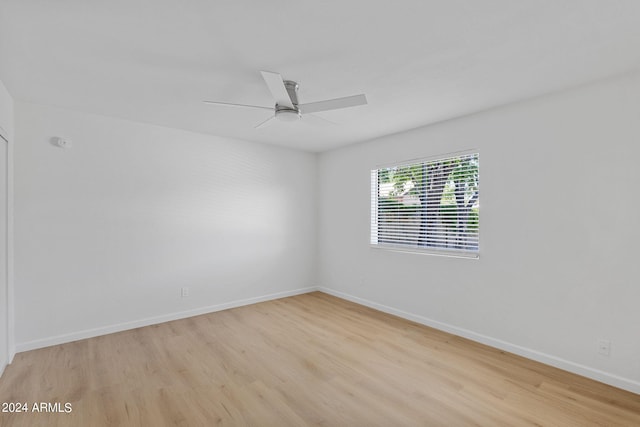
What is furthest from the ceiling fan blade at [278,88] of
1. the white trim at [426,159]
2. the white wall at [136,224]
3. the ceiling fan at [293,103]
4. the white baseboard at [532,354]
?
the white baseboard at [532,354]

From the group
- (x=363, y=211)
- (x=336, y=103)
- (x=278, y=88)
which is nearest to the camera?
(x=278, y=88)

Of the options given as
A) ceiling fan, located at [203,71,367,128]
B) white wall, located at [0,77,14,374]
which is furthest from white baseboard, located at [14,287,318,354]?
ceiling fan, located at [203,71,367,128]

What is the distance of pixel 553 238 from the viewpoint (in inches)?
107

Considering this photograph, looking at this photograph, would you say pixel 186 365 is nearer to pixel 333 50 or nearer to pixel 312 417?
pixel 312 417

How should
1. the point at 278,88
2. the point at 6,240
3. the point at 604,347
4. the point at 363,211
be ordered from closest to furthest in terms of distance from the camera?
the point at 278,88
the point at 604,347
the point at 6,240
the point at 363,211

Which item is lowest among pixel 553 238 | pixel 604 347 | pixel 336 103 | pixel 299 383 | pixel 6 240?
pixel 299 383

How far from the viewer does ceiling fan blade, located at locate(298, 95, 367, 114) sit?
226 cm

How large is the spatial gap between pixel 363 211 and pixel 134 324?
3.31m

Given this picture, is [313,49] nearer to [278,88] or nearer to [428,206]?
[278,88]

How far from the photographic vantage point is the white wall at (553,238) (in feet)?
7.76

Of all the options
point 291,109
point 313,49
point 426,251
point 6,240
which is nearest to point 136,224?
point 6,240

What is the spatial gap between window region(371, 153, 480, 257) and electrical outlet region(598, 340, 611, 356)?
1.18 metres

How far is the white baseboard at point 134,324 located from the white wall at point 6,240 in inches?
8.2

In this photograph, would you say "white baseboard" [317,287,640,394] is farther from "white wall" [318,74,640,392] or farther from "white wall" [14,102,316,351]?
"white wall" [14,102,316,351]
